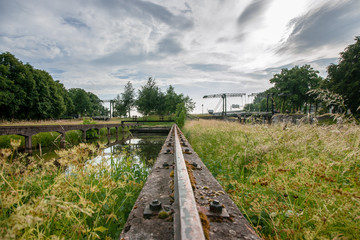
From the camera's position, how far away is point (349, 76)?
857 inches

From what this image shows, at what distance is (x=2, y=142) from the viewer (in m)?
9.81

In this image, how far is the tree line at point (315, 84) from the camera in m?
21.0

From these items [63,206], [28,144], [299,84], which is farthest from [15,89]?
[299,84]

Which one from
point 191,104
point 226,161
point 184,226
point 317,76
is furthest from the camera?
point 191,104

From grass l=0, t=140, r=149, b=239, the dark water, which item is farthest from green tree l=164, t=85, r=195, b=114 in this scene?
grass l=0, t=140, r=149, b=239

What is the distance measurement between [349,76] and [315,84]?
24.8m

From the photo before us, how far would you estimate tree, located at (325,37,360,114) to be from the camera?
67.6 ft

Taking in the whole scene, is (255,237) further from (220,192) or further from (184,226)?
(220,192)

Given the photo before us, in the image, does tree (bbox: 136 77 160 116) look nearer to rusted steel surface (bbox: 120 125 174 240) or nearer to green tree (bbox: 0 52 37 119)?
green tree (bbox: 0 52 37 119)

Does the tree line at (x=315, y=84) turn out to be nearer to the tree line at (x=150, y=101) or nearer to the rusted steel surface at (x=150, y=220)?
the rusted steel surface at (x=150, y=220)

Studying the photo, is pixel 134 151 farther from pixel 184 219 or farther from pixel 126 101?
pixel 126 101

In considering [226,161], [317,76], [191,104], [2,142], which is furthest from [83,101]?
[317,76]

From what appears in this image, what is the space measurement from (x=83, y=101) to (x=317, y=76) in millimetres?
73267

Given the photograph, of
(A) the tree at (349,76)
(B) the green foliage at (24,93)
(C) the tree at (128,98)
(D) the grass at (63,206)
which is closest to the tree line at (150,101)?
(C) the tree at (128,98)
